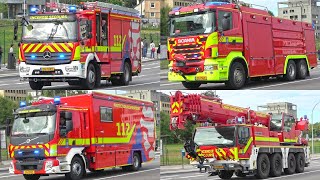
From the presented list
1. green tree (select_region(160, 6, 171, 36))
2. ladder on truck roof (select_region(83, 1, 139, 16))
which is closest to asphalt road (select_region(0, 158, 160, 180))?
green tree (select_region(160, 6, 171, 36))

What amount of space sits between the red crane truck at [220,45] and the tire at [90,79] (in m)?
3.10

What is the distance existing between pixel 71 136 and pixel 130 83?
8.52 m

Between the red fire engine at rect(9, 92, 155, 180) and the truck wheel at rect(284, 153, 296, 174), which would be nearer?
the red fire engine at rect(9, 92, 155, 180)

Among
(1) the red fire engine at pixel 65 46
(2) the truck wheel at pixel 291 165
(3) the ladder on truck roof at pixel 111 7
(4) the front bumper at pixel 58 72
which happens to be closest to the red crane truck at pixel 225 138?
(2) the truck wheel at pixel 291 165

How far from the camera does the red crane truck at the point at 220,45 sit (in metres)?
18.2

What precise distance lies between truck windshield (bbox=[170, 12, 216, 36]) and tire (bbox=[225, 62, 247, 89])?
145 cm

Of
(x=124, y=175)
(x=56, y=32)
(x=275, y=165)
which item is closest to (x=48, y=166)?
(x=124, y=175)

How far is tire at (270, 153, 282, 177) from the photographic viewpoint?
20439mm

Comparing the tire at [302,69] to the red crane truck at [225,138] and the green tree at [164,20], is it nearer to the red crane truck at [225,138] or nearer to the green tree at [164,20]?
the red crane truck at [225,138]

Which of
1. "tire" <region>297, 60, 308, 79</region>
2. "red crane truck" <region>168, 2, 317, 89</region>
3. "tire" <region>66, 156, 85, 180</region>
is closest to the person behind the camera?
"tire" <region>66, 156, 85, 180</region>

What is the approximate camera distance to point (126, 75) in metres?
24.5

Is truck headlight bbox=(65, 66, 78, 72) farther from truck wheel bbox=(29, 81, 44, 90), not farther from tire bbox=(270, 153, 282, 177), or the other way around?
tire bbox=(270, 153, 282, 177)

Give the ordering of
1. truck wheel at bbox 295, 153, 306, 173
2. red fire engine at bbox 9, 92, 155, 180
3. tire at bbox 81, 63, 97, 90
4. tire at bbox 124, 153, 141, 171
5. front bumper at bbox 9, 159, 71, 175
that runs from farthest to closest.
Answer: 1. truck wheel at bbox 295, 153, 306, 173
2. tire at bbox 124, 153, 141, 171
3. tire at bbox 81, 63, 97, 90
4. red fire engine at bbox 9, 92, 155, 180
5. front bumper at bbox 9, 159, 71, 175

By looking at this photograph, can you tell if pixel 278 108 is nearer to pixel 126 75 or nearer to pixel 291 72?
pixel 291 72
